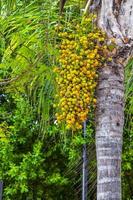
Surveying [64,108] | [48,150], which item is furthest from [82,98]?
[48,150]

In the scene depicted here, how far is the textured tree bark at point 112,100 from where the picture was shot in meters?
3.42

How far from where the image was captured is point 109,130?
3.56m

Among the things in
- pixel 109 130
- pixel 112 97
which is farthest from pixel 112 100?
pixel 109 130

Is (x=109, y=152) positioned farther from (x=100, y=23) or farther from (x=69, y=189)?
(x=69, y=189)

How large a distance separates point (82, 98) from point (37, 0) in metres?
1.62

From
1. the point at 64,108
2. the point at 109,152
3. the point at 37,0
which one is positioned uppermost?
the point at 37,0

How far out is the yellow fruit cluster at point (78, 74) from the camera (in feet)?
11.5

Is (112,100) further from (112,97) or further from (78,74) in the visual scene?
(78,74)

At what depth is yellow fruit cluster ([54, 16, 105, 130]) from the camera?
351 cm

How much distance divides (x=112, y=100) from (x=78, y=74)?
12.7 inches

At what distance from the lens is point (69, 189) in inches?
373

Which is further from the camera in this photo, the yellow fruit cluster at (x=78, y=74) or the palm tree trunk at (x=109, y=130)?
the yellow fruit cluster at (x=78, y=74)

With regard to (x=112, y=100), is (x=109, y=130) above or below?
below

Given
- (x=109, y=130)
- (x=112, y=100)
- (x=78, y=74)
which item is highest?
(x=78, y=74)
